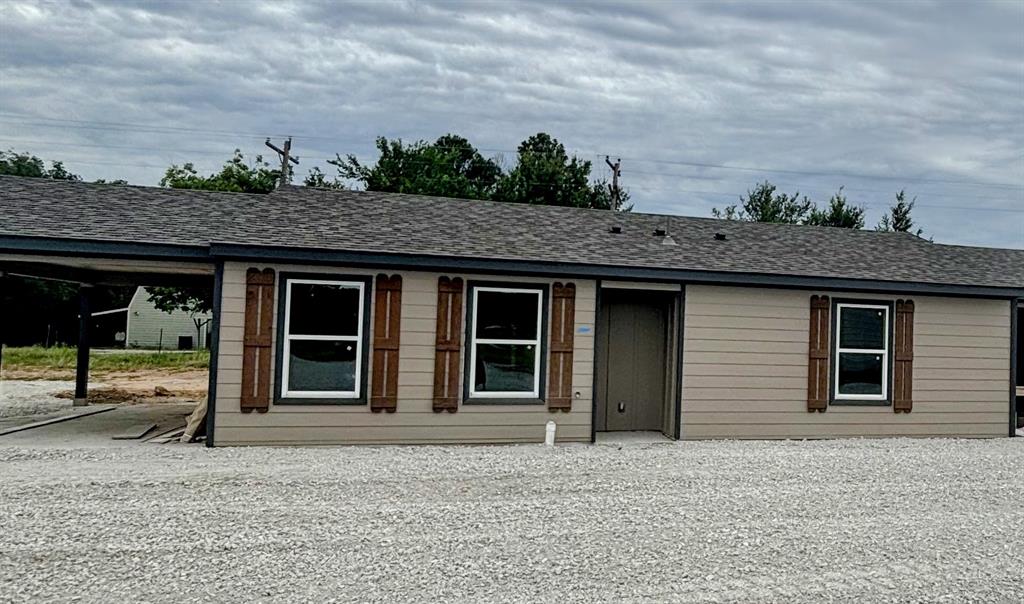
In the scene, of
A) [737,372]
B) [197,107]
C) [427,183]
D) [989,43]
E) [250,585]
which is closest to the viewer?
[250,585]

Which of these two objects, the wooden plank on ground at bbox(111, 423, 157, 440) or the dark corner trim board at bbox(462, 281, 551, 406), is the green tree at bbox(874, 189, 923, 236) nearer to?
the dark corner trim board at bbox(462, 281, 551, 406)

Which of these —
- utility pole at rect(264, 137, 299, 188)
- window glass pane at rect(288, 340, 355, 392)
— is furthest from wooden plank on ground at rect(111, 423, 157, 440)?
utility pole at rect(264, 137, 299, 188)

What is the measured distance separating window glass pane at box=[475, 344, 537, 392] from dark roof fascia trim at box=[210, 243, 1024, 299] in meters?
0.91

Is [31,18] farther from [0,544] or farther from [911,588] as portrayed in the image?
[911,588]

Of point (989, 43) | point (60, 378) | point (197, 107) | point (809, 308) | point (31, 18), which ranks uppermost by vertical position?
point (197, 107)

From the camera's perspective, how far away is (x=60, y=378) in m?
16.5

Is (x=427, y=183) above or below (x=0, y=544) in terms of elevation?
above

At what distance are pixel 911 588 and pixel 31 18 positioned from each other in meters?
17.0

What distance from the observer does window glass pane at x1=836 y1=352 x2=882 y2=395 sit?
31.3 ft

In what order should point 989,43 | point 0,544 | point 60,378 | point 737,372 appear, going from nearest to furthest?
point 0,544
point 737,372
point 989,43
point 60,378

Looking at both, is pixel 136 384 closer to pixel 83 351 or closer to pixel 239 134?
pixel 83 351

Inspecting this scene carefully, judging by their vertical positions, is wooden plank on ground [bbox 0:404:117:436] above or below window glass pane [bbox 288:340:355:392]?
below

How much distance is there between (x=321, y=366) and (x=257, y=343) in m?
0.73

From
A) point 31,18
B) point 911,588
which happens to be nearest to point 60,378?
point 31,18
